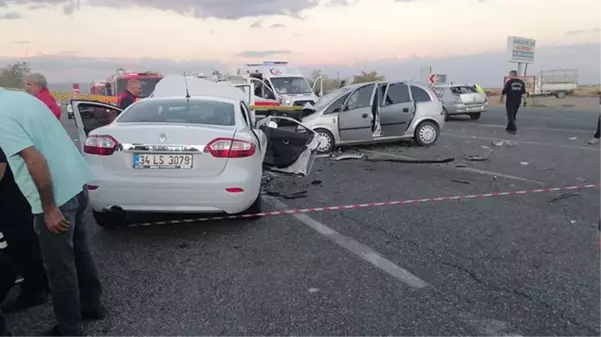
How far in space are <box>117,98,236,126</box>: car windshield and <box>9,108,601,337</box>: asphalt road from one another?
1.15 metres

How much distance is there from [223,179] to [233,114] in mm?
1179

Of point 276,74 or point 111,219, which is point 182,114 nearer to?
point 111,219

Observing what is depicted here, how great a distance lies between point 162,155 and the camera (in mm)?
4863

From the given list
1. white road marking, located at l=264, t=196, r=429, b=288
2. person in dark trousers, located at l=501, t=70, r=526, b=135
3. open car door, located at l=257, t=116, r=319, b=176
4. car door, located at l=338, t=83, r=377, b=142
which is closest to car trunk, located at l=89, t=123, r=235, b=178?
white road marking, located at l=264, t=196, r=429, b=288

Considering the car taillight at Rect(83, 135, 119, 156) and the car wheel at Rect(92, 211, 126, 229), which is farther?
the car wheel at Rect(92, 211, 126, 229)

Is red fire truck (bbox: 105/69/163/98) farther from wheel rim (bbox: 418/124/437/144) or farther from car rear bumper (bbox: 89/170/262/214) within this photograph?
car rear bumper (bbox: 89/170/262/214)

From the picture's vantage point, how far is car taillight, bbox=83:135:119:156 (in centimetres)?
493

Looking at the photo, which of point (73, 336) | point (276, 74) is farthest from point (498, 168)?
point (276, 74)

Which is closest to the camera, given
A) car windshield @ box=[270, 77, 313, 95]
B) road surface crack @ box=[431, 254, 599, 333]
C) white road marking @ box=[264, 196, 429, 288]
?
road surface crack @ box=[431, 254, 599, 333]

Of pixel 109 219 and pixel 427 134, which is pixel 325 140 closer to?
pixel 427 134

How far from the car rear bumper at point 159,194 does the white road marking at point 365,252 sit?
1134 mm

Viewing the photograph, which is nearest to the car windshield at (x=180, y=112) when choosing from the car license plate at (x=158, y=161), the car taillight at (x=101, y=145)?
the car taillight at (x=101, y=145)

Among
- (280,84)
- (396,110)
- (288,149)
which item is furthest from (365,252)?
(280,84)

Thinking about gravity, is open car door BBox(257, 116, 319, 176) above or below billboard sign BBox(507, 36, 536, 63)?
below
